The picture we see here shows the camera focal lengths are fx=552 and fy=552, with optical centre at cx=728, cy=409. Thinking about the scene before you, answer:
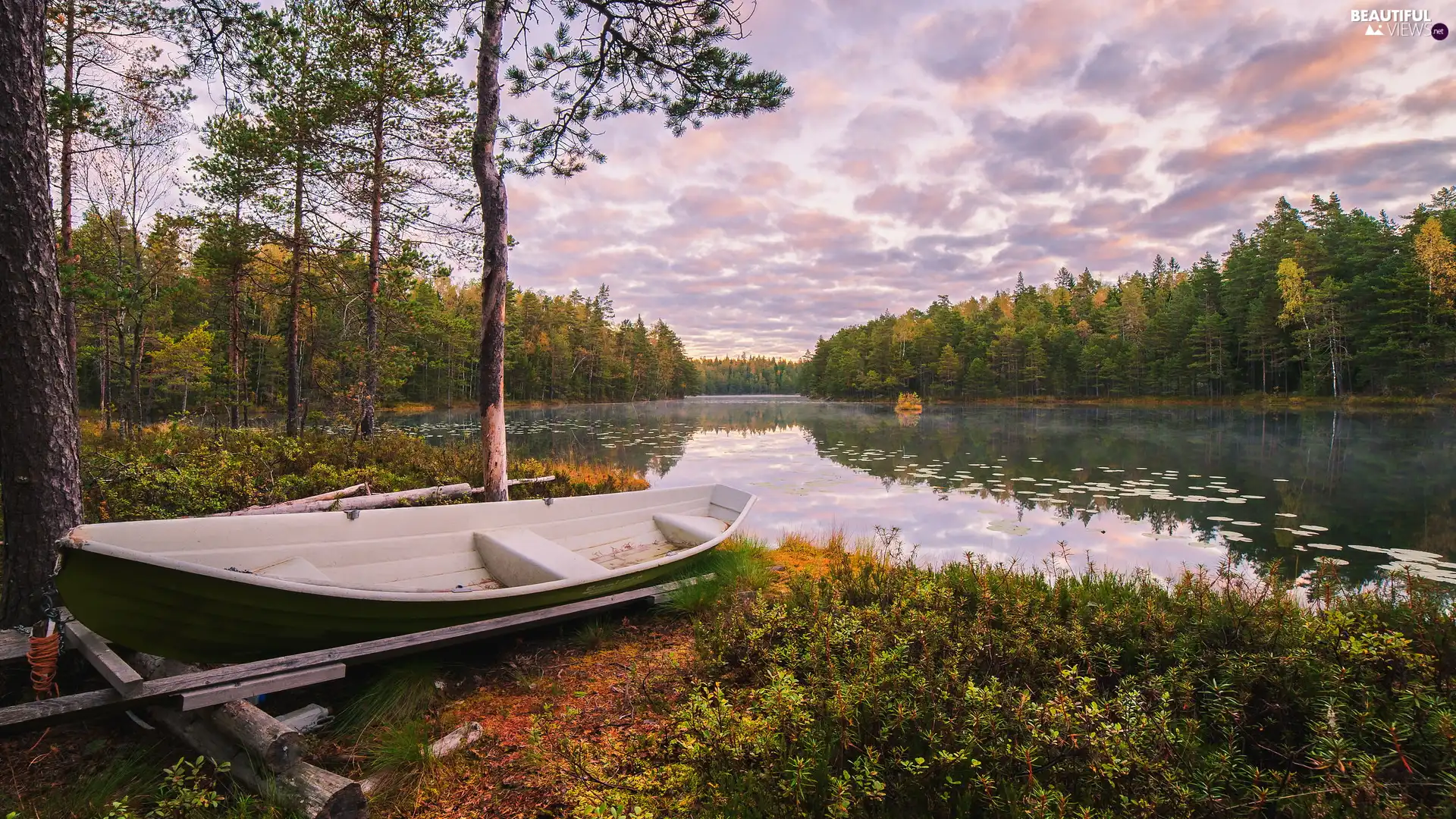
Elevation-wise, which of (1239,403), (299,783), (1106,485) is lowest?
(1106,485)

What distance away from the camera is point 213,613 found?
2771 millimetres

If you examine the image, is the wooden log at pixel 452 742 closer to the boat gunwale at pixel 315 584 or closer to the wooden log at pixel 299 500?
the boat gunwale at pixel 315 584

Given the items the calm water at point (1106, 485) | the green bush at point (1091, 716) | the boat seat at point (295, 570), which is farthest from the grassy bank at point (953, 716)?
the calm water at point (1106, 485)

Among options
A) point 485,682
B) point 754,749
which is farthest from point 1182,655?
point 485,682

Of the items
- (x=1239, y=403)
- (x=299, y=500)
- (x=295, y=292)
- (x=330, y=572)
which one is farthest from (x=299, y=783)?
(x=1239, y=403)

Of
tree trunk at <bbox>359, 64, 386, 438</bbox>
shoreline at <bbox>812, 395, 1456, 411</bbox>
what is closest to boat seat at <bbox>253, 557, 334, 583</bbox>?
tree trunk at <bbox>359, 64, 386, 438</bbox>

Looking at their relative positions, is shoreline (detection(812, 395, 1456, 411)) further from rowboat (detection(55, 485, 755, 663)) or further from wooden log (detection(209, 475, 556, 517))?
wooden log (detection(209, 475, 556, 517))

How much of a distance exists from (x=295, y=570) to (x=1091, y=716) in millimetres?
4427

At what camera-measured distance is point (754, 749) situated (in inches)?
82.7

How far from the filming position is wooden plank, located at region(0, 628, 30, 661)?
9.07 feet

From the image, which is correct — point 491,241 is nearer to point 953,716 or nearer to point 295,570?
point 295,570

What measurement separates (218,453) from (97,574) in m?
8.07

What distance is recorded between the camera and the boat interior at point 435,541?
3330mm

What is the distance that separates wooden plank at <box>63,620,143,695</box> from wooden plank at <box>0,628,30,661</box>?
147 mm
